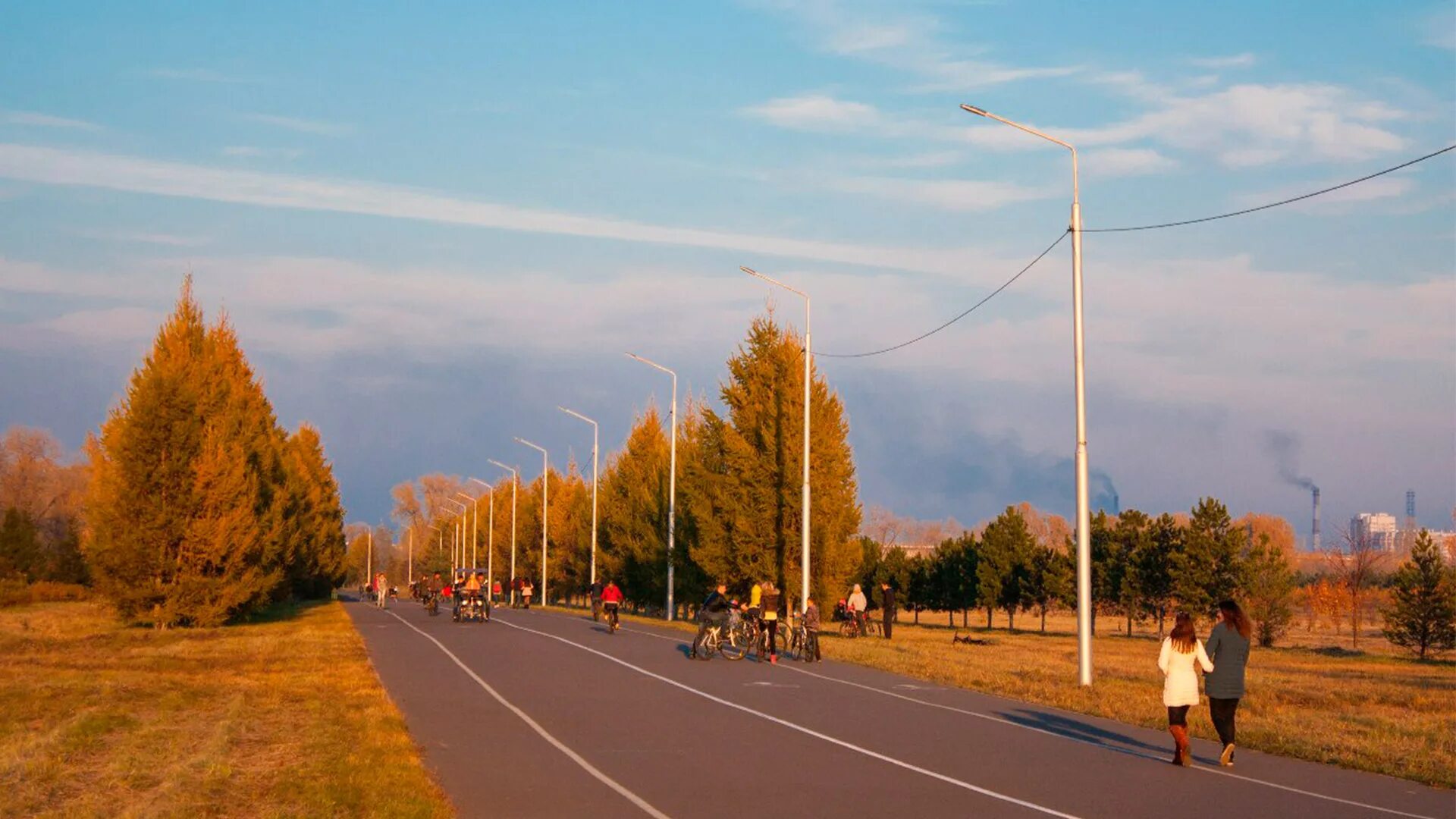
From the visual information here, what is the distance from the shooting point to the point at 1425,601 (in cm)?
4800

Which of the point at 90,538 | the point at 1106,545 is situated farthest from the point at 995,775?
the point at 1106,545

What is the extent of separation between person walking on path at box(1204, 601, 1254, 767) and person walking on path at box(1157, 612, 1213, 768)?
0.58 feet

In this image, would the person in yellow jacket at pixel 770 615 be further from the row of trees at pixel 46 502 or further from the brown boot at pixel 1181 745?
the row of trees at pixel 46 502

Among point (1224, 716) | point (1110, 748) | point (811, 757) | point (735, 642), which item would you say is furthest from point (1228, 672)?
point (735, 642)

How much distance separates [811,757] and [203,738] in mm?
7393

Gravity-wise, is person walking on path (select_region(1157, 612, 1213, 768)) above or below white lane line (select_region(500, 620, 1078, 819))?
above

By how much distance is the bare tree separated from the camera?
60984 millimetres

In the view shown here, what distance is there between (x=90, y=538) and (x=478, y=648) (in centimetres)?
1771

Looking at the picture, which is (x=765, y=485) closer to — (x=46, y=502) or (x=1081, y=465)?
(x=1081, y=465)

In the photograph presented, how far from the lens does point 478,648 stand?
120ft

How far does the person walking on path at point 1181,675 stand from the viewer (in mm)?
15141

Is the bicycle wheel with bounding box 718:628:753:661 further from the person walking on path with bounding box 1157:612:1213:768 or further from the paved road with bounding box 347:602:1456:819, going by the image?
the person walking on path with bounding box 1157:612:1213:768

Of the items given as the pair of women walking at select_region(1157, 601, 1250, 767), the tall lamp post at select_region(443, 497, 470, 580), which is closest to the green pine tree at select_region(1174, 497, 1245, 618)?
the pair of women walking at select_region(1157, 601, 1250, 767)

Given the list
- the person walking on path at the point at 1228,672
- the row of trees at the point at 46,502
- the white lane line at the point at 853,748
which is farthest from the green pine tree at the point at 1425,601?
the row of trees at the point at 46,502
